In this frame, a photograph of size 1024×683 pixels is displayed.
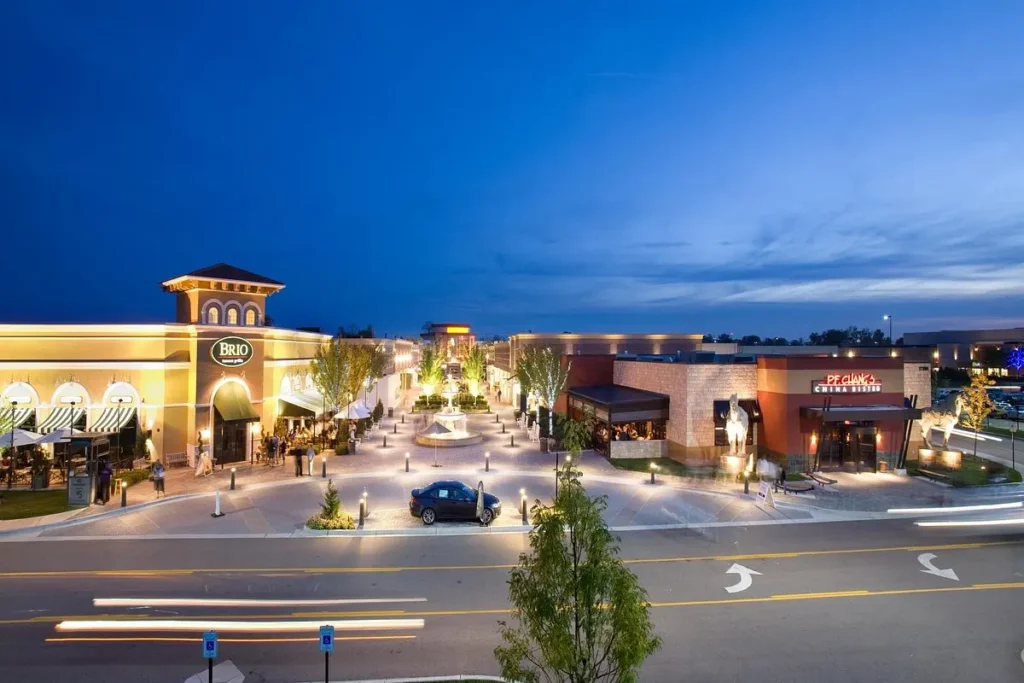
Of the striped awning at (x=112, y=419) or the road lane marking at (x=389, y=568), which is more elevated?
the striped awning at (x=112, y=419)

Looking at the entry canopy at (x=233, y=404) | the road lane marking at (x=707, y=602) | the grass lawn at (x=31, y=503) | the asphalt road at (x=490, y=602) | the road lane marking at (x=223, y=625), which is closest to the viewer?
the asphalt road at (x=490, y=602)

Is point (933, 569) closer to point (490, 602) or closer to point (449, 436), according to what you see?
point (490, 602)

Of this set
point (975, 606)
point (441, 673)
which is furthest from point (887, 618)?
point (441, 673)

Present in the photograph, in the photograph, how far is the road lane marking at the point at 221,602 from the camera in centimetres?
1307

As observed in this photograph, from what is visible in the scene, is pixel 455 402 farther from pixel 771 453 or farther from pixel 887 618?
pixel 887 618

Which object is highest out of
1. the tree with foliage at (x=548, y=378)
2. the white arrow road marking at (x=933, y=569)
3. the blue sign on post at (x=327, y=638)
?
the tree with foliage at (x=548, y=378)

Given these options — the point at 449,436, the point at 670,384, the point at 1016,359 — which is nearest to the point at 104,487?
the point at 449,436

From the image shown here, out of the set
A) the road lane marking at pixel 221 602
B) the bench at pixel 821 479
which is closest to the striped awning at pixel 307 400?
the road lane marking at pixel 221 602

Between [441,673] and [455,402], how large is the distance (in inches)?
1848

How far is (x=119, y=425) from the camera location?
27438mm

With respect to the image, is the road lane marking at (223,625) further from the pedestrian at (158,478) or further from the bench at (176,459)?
the bench at (176,459)

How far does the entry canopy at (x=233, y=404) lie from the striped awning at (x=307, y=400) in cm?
356

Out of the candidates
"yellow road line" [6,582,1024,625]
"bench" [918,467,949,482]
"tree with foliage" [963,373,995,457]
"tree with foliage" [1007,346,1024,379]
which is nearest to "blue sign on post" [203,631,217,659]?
"yellow road line" [6,582,1024,625]

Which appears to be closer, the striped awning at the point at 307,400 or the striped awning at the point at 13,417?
the striped awning at the point at 13,417
